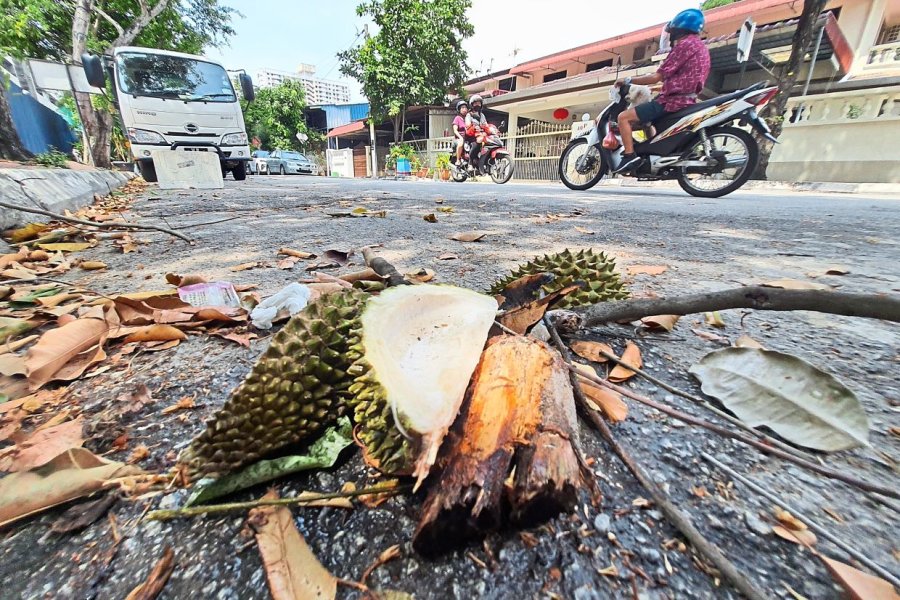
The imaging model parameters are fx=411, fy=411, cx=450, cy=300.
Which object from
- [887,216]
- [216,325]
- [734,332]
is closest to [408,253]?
[216,325]

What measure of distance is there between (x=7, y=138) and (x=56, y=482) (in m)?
7.48

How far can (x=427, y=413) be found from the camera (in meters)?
0.49

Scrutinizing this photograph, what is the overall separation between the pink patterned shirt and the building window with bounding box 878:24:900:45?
15.5m

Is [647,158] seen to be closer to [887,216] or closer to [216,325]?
[887,216]

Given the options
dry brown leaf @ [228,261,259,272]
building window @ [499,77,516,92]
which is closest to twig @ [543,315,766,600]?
dry brown leaf @ [228,261,259,272]

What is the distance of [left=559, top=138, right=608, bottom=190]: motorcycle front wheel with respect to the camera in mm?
5973

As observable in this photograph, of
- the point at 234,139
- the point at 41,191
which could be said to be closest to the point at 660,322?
the point at 41,191

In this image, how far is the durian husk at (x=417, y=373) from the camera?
1.55 ft

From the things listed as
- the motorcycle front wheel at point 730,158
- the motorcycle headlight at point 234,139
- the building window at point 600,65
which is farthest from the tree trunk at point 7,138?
the building window at point 600,65

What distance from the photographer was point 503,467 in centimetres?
44

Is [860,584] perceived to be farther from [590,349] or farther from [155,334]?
[155,334]

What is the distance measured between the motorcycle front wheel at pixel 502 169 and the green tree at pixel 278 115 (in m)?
23.3

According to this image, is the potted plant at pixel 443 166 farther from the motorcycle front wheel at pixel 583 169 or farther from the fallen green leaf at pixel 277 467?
the fallen green leaf at pixel 277 467

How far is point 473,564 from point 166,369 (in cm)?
74
